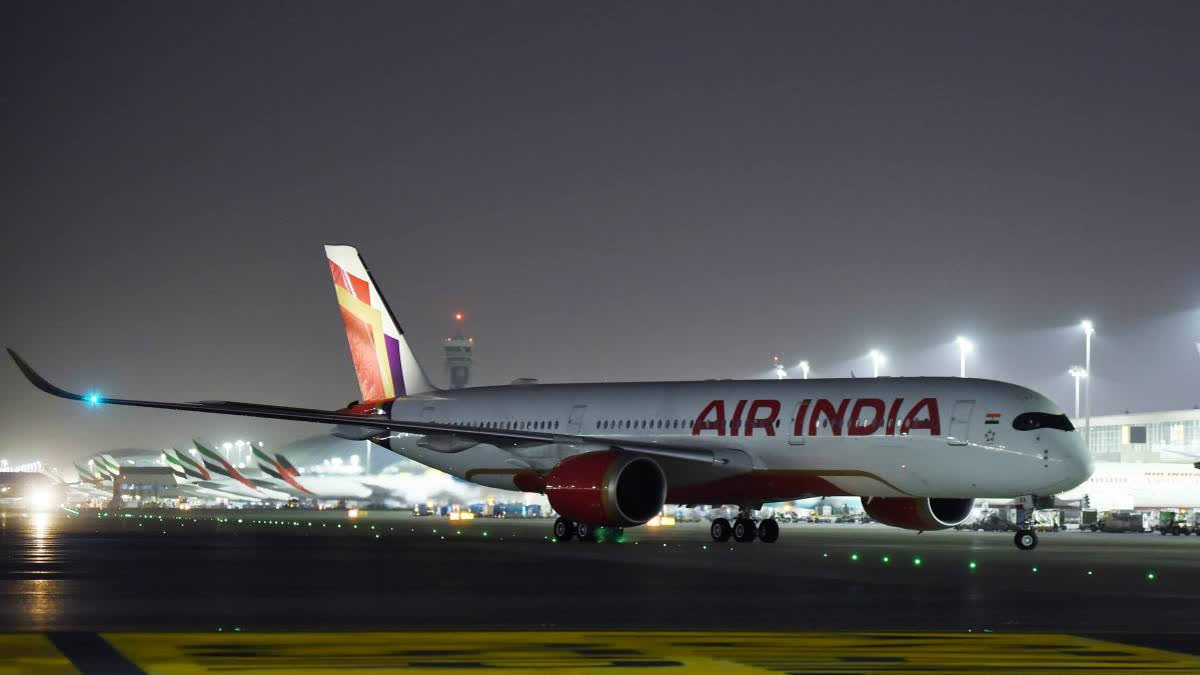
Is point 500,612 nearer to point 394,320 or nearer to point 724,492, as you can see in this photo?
point 724,492

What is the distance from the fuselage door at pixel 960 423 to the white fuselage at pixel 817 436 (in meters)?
0.02

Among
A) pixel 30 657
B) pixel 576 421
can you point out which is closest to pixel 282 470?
pixel 576 421

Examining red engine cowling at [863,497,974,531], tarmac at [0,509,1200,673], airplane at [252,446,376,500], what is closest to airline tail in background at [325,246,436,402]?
red engine cowling at [863,497,974,531]

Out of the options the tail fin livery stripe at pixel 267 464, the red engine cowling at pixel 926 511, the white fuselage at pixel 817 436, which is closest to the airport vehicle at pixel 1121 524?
the red engine cowling at pixel 926 511

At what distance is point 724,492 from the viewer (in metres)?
44.5

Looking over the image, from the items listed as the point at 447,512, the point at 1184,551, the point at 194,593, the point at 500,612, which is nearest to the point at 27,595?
the point at 194,593

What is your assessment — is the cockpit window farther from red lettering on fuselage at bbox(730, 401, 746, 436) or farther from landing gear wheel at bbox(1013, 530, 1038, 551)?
red lettering on fuselage at bbox(730, 401, 746, 436)

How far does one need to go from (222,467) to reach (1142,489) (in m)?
81.4

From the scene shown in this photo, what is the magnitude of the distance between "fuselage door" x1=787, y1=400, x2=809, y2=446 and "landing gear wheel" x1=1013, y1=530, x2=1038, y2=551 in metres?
5.87

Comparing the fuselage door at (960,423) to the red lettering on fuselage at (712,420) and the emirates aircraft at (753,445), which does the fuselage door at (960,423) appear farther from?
the red lettering on fuselage at (712,420)

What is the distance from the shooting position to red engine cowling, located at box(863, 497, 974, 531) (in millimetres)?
44156

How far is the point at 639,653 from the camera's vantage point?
1577 centimetres

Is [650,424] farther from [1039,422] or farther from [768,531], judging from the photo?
[1039,422]

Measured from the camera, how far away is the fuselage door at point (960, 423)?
4097 centimetres
